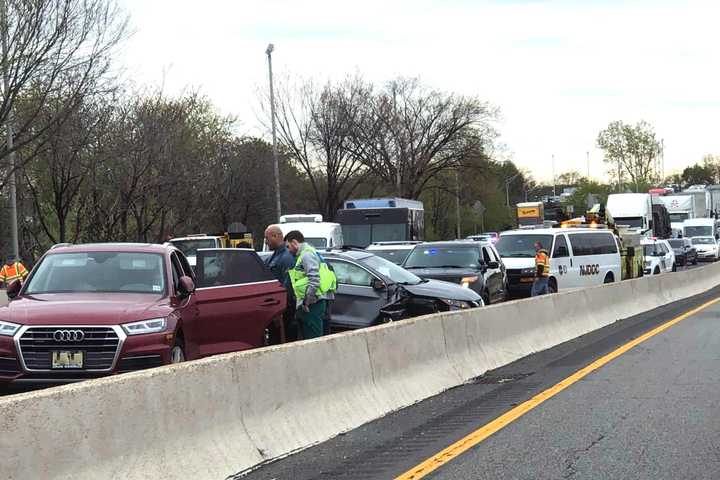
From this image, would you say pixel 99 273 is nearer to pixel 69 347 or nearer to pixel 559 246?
pixel 69 347

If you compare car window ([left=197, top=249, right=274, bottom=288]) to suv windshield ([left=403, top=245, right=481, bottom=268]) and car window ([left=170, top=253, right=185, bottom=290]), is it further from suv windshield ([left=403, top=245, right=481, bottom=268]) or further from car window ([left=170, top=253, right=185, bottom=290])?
suv windshield ([left=403, top=245, right=481, bottom=268])

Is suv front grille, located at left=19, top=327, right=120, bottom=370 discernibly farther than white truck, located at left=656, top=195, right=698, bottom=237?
No

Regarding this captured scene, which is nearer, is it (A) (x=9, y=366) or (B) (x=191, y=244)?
(A) (x=9, y=366)

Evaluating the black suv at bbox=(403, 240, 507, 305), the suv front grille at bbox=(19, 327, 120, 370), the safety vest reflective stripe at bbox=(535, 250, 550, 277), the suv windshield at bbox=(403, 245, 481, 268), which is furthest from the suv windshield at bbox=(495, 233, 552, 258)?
the suv front grille at bbox=(19, 327, 120, 370)

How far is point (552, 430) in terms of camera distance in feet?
27.3

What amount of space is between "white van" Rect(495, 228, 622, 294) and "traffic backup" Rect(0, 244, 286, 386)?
47.5ft

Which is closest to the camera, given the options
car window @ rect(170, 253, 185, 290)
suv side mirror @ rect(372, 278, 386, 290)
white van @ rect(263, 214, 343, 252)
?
car window @ rect(170, 253, 185, 290)

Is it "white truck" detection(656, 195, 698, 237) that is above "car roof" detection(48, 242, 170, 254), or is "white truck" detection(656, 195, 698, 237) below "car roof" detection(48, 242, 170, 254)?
below

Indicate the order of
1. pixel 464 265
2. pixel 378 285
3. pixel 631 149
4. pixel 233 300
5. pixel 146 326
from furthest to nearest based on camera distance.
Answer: pixel 631 149, pixel 464 265, pixel 378 285, pixel 233 300, pixel 146 326

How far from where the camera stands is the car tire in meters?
9.80

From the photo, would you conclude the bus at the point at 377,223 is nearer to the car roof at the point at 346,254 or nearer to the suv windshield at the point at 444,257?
the suv windshield at the point at 444,257

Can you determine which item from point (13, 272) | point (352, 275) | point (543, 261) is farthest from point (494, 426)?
point (13, 272)

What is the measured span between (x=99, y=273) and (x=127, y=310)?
1289 millimetres

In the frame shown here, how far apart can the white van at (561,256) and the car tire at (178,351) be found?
54.4ft
